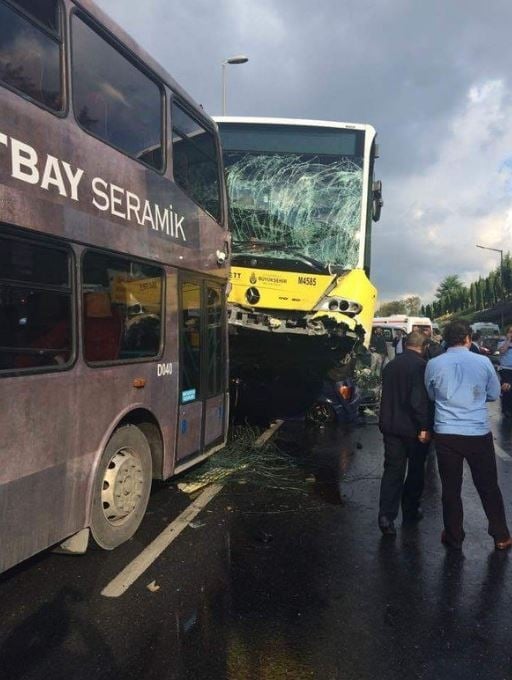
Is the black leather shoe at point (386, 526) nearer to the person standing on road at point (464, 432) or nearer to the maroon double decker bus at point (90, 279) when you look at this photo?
the person standing on road at point (464, 432)

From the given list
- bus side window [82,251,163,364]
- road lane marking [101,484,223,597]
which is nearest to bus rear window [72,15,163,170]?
bus side window [82,251,163,364]

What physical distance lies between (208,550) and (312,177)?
602 cm

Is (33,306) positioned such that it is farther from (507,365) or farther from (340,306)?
(507,365)

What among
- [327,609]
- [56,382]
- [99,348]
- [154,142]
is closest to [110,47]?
[154,142]

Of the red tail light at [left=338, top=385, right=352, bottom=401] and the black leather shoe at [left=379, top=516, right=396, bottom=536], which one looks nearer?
the black leather shoe at [left=379, top=516, right=396, bottom=536]

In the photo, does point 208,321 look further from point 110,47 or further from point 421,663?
point 421,663

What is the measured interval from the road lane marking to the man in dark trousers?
185cm

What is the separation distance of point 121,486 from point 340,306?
14.5 ft

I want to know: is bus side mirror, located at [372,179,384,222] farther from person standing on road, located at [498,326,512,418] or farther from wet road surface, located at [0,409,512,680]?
wet road surface, located at [0,409,512,680]

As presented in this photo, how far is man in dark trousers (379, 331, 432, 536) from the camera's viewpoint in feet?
17.1

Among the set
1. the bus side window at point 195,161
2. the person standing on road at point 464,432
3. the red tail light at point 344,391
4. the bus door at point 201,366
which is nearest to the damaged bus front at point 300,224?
the bus door at point 201,366

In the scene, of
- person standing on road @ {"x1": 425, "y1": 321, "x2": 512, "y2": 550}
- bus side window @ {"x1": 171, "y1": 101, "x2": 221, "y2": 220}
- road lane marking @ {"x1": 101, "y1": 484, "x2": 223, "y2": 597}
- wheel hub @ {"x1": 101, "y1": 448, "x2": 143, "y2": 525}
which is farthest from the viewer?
bus side window @ {"x1": 171, "y1": 101, "x2": 221, "y2": 220}

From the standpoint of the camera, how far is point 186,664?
3.13 m

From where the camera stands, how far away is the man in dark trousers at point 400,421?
522 cm
